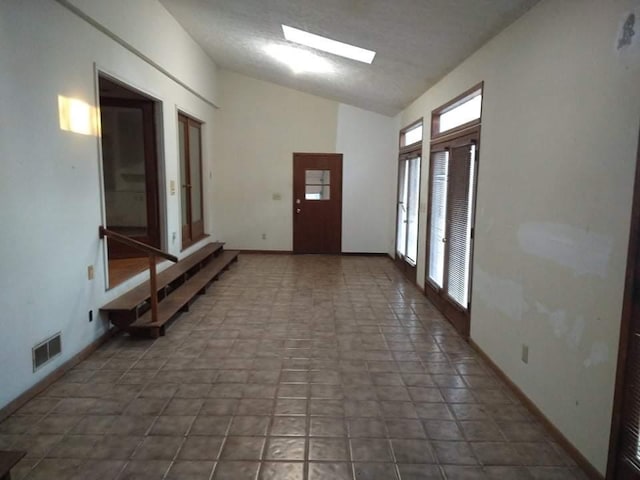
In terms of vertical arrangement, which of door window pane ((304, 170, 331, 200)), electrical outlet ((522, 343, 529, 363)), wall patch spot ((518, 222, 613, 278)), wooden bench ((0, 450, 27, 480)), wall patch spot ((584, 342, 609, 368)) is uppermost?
door window pane ((304, 170, 331, 200))

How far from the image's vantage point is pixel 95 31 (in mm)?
3736

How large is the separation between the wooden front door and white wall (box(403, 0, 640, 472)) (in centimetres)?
479

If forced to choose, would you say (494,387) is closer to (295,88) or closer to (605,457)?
(605,457)

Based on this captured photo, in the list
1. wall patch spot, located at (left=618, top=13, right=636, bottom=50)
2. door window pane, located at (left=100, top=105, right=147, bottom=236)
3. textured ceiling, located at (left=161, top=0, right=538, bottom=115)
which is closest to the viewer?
wall patch spot, located at (left=618, top=13, right=636, bottom=50)

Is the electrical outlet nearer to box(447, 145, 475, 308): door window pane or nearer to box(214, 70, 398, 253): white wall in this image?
box(447, 145, 475, 308): door window pane

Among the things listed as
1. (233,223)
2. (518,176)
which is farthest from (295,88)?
(518,176)

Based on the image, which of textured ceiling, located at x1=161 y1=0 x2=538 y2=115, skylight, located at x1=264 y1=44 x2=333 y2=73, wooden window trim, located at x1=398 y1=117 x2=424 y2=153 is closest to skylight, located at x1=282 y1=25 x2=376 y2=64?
textured ceiling, located at x1=161 y1=0 x2=538 y2=115

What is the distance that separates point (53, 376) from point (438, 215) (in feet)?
13.2

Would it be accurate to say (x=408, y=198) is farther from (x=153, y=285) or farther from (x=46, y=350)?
(x=46, y=350)

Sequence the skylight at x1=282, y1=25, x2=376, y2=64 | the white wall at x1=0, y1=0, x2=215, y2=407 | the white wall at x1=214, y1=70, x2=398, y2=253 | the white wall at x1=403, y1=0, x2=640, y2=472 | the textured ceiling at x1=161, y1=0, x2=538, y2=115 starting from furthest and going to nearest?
1. the white wall at x1=214, y1=70, x2=398, y2=253
2. the skylight at x1=282, y1=25, x2=376, y2=64
3. the textured ceiling at x1=161, y1=0, x2=538, y2=115
4. the white wall at x1=0, y1=0, x2=215, y2=407
5. the white wall at x1=403, y1=0, x2=640, y2=472

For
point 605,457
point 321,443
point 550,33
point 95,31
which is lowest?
point 321,443

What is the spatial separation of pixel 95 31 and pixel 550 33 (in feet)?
11.4

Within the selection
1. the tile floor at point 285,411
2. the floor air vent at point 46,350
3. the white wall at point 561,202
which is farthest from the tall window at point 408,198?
the floor air vent at point 46,350

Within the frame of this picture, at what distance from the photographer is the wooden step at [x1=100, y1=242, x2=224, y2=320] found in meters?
3.92
